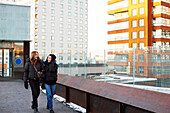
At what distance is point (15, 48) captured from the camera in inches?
777

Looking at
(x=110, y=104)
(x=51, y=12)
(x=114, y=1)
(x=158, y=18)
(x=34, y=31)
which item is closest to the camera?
(x=110, y=104)

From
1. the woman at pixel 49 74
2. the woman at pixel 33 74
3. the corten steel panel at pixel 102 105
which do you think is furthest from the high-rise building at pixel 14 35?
the corten steel panel at pixel 102 105

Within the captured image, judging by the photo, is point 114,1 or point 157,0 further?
point 114,1

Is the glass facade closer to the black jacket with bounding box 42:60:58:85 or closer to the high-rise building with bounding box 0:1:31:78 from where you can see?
the high-rise building with bounding box 0:1:31:78

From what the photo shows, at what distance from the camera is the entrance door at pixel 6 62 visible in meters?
19.9

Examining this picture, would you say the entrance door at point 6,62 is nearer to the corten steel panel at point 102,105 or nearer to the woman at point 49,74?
the woman at point 49,74

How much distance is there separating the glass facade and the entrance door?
7.44 ft

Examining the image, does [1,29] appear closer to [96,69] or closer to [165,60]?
[96,69]

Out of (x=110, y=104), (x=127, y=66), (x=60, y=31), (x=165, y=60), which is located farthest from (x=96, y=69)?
(x=60, y=31)

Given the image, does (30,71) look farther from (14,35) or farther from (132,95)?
(14,35)

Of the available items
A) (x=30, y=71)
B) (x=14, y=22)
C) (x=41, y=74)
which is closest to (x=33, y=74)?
(x=30, y=71)

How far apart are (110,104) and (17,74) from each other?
1531 centimetres

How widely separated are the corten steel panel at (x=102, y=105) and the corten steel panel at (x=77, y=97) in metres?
0.65

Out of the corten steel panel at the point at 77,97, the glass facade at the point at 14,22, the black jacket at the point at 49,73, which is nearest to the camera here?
the black jacket at the point at 49,73
